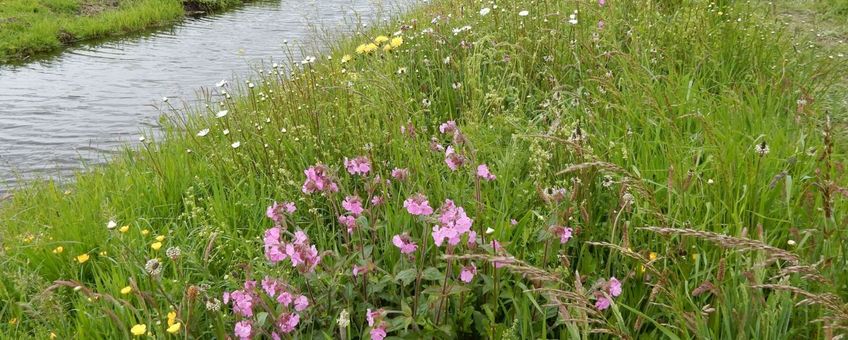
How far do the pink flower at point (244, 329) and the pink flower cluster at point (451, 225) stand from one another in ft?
1.77

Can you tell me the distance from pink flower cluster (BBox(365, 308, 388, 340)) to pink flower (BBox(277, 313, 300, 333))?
8.9 inches

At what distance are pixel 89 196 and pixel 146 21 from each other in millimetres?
10435

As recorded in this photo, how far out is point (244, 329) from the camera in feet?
5.15

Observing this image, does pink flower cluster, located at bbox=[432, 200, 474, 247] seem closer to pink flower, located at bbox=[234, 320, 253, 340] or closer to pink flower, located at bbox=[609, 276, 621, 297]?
pink flower, located at bbox=[609, 276, 621, 297]

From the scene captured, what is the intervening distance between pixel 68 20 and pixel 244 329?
1236 centimetres

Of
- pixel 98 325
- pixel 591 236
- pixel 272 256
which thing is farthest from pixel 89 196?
pixel 591 236

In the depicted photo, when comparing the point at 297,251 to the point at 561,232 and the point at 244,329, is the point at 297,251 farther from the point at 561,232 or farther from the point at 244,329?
the point at 561,232

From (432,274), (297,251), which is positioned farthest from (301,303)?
(432,274)

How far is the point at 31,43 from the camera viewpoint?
1018 cm

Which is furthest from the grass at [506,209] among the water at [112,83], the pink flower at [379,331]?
the water at [112,83]

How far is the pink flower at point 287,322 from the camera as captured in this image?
1608 millimetres

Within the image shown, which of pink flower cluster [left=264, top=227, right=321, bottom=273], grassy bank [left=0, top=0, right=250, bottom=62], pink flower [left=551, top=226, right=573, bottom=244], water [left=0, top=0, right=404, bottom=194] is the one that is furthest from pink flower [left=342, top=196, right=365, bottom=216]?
grassy bank [left=0, top=0, right=250, bottom=62]

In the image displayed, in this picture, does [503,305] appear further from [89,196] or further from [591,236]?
[89,196]

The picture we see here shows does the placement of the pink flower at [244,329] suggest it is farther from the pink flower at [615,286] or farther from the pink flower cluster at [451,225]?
the pink flower at [615,286]
